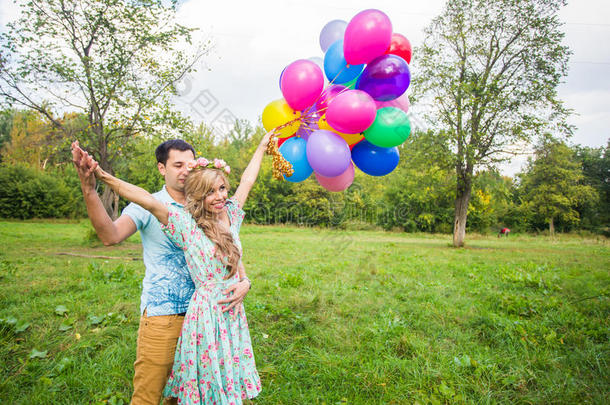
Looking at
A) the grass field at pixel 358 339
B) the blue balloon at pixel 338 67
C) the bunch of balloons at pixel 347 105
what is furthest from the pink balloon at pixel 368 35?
the grass field at pixel 358 339

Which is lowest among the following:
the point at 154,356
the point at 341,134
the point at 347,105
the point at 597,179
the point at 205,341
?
the point at 154,356

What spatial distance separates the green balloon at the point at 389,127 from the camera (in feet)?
8.79

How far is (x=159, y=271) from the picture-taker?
1845mm

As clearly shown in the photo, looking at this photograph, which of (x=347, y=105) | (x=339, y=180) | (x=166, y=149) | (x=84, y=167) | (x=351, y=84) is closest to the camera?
(x=84, y=167)

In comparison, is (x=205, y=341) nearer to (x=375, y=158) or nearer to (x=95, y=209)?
(x=95, y=209)

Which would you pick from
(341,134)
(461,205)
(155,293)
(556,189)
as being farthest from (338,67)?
(556,189)

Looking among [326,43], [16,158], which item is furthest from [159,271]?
[16,158]

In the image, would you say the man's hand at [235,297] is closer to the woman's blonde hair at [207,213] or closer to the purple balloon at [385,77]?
the woman's blonde hair at [207,213]

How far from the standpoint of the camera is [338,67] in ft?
9.75

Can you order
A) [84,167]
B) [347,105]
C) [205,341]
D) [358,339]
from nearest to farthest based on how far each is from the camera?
[84,167]
[205,341]
[347,105]
[358,339]

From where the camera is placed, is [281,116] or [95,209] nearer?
[95,209]

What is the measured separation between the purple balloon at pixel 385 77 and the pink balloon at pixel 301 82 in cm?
40

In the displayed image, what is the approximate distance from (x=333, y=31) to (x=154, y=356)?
3.01m

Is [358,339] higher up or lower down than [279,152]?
lower down
